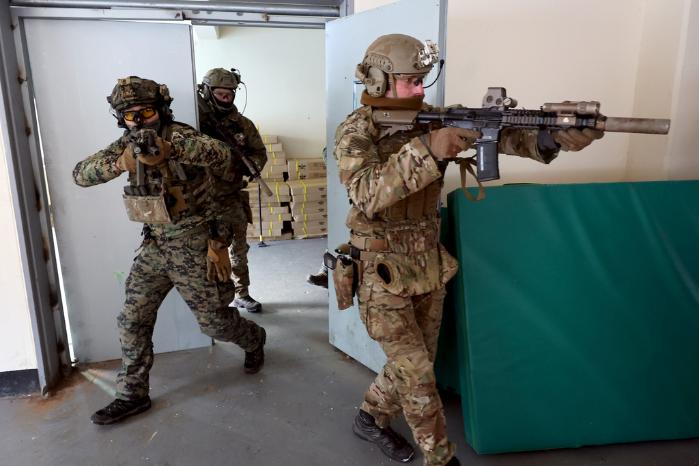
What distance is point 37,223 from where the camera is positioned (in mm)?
3248

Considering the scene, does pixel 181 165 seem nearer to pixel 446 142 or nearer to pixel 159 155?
pixel 159 155

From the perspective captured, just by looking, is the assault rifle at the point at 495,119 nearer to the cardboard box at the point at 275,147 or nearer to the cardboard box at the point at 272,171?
the cardboard box at the point at 272,171

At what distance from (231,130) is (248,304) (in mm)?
1580

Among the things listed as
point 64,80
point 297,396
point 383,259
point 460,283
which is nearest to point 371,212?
point 383,259

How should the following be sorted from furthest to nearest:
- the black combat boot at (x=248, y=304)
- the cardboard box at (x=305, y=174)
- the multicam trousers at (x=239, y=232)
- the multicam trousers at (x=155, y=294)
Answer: the cardboard box at (x=305, y=174) → the black combat boot at (x=248, y=304) → the multicam trousers at (x=239, y=232) → the multicam trousers at (x=155, y=294)

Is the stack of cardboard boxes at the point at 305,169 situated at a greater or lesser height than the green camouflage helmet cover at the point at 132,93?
lesser

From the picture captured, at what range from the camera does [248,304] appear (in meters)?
4.64

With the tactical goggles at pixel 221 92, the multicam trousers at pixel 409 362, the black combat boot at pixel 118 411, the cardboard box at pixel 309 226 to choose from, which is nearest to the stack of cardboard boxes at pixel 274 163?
the cardboard box at pixel 309 226

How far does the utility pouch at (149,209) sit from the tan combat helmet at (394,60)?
1.32 meters

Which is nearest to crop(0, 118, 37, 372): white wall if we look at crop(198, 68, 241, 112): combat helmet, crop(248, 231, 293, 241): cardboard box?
crop(198, 68, 241, 112): combat helmet

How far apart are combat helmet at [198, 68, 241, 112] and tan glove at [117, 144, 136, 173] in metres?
1.37

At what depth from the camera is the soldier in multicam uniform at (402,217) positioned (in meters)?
2.03

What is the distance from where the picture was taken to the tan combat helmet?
2096 millimetres

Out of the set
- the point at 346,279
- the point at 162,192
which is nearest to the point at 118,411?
the point at 162,192
